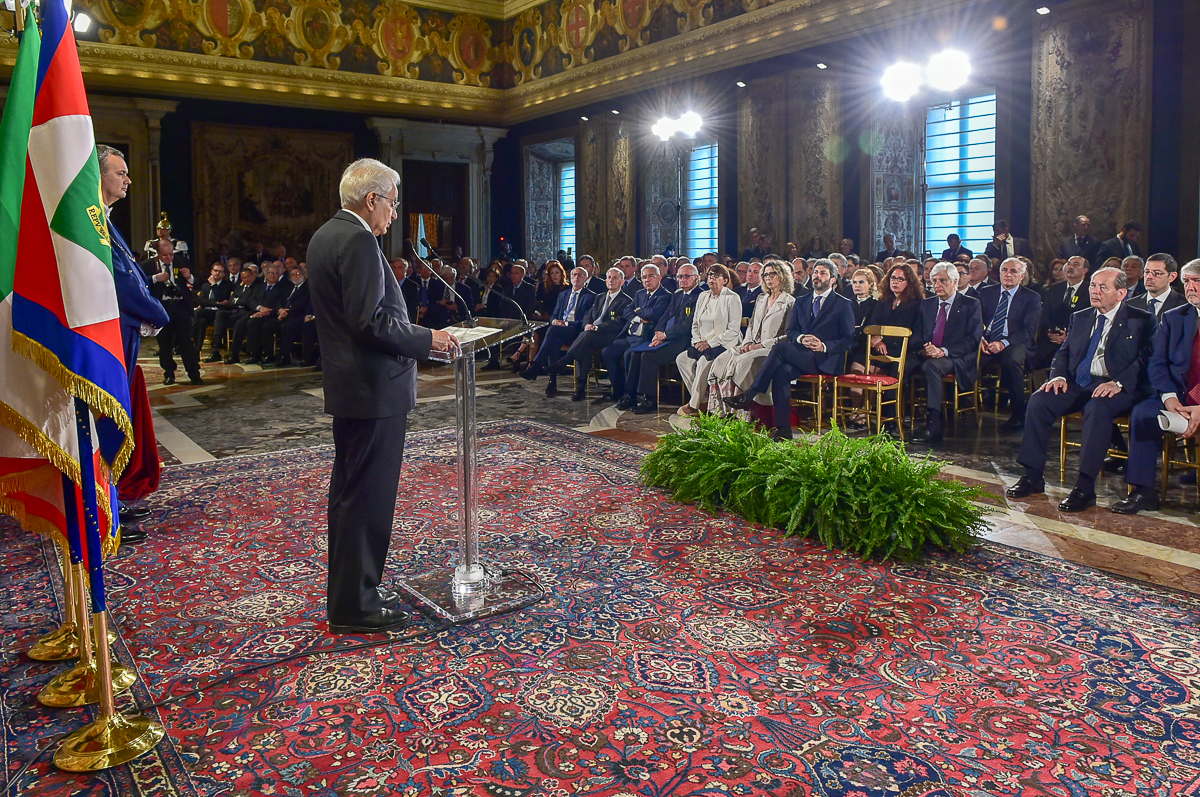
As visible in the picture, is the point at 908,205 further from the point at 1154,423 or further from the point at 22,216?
the point at 22,216

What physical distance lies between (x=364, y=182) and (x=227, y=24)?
15094 mm

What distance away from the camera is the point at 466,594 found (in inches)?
148

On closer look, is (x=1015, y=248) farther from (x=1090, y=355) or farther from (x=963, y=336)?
(x=1090, y=355)

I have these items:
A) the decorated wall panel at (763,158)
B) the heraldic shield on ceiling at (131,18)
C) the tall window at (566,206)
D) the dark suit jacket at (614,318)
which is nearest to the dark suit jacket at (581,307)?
the dark suit jacket at (614,318)

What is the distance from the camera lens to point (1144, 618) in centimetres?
348

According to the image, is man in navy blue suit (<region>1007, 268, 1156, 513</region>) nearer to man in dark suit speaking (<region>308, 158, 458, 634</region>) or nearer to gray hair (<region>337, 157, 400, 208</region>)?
man in dark suit speaking (<region>308, 158, 458, 634</region>)

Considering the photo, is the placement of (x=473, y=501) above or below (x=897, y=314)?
below

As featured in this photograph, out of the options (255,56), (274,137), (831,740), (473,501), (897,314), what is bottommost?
(831,740)

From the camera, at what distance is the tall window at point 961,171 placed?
13.7 m

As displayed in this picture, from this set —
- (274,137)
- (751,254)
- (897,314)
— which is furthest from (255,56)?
(897,314)

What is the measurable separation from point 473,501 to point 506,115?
54.4 ft

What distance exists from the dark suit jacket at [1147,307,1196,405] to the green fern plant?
126 centimetres

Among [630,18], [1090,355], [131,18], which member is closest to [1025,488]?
[1090,355]

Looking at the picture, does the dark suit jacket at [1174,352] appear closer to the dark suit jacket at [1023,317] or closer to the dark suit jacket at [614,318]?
the dark suit jacket at [1023,317]
